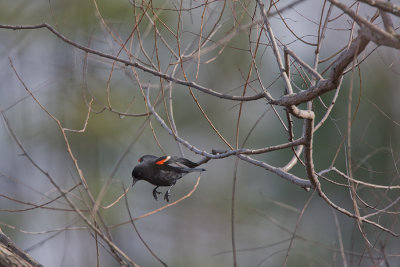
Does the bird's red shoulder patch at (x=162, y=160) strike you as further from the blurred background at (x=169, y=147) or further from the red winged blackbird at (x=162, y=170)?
the blurred background at (x=169, y=147)

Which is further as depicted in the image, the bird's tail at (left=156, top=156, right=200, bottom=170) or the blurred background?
the blurred background

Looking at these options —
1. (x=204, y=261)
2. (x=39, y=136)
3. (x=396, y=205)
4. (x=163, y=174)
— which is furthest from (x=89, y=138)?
(x=396, y=205)

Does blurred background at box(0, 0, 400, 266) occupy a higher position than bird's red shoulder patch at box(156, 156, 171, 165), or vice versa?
blurred background at box(0, 0, 400, 266)

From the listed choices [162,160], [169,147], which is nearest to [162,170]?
[162,160]

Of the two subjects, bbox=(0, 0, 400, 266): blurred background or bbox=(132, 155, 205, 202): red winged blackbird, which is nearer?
bbox=(132, 155, 205, 202): red winged blackbird

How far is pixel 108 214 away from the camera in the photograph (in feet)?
48.0

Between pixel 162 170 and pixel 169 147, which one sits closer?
pixel 162 170

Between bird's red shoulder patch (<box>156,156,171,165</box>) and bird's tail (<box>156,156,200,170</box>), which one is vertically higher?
bird's red shoulder patch (<box>156,156,171,165</box>)

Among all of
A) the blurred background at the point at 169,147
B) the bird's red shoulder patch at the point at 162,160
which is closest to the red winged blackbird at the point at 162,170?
the bird's red shoulder patch at the point at 162,160

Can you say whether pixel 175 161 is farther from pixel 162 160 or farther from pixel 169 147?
pixel 169 147

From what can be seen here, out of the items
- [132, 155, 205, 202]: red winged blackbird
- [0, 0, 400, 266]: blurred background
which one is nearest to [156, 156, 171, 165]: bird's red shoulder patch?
[132, 155, 205, 202]: red winged blackbird

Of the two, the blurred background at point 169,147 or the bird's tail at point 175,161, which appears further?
the blurred background at point 169,147

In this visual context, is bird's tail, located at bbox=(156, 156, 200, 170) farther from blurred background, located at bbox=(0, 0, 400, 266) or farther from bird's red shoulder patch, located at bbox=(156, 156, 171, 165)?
blurred background, located at bbox=(0, 0, 400, 266)

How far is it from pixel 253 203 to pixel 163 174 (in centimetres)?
1303
